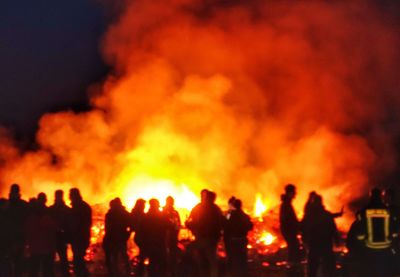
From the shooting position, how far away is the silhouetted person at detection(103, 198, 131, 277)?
1464cm

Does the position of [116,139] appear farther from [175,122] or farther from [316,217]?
[316,217]

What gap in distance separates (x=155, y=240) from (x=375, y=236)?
135 inches

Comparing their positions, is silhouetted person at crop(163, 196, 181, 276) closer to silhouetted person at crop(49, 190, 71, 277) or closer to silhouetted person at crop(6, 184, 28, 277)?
silhouetted person at crop(49, 190, 71, 277)

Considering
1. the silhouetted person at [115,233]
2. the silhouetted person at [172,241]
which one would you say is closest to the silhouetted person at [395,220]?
the silhouetted person at [172,241]

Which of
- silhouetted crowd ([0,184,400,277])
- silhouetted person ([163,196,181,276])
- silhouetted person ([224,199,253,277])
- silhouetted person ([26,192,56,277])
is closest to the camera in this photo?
silhouetted crowd ([0,184,400,277])

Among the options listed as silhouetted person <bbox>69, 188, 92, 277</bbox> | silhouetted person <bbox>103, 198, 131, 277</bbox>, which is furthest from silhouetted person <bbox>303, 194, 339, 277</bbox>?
silhouetted person <bbox>69, 188, 92, 277</bbox>

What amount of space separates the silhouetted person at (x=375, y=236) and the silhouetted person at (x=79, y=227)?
4600 millimetres

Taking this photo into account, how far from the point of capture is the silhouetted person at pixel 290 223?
1389 centimetres

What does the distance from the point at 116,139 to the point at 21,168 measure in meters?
3.55

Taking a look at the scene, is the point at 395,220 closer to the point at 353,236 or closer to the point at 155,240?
the point at 353,236

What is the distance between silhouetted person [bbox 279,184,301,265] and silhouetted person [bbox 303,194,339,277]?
0.76 ft

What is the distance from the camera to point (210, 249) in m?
13.8

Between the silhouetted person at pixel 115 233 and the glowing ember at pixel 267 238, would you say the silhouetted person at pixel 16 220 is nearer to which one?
the silhouetted person at pixel 115 233

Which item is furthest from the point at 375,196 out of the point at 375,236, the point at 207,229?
the point at 207,229
